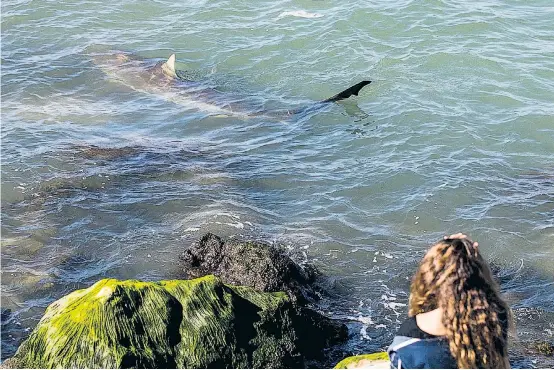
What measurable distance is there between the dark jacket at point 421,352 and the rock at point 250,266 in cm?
406

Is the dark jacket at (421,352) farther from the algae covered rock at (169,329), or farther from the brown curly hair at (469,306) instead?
the algae covered rock at (169,329)

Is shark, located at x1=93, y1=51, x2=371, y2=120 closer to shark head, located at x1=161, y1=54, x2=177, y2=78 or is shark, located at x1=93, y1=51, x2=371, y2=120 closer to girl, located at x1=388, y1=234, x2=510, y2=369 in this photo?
shark head, located at x1=161, y1=54, x2=177, y2=78

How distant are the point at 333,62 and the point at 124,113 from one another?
5.00 metres

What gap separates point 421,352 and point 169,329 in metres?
3.32

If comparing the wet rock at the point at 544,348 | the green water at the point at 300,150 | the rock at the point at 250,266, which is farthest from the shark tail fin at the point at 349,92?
the wet rock at the point at 544,348

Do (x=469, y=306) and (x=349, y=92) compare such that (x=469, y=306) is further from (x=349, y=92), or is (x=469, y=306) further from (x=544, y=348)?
(x=349, y=92)

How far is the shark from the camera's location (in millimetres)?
15055

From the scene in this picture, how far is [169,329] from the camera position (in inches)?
265

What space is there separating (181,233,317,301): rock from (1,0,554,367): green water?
504 millimetres

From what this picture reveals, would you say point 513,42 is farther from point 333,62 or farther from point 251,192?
point 251,192

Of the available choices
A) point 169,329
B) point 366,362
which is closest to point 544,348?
point 366,362

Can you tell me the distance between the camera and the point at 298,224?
11172 mm

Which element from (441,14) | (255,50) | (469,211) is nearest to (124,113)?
(255,50)

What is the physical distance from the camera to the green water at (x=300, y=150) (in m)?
10.0
